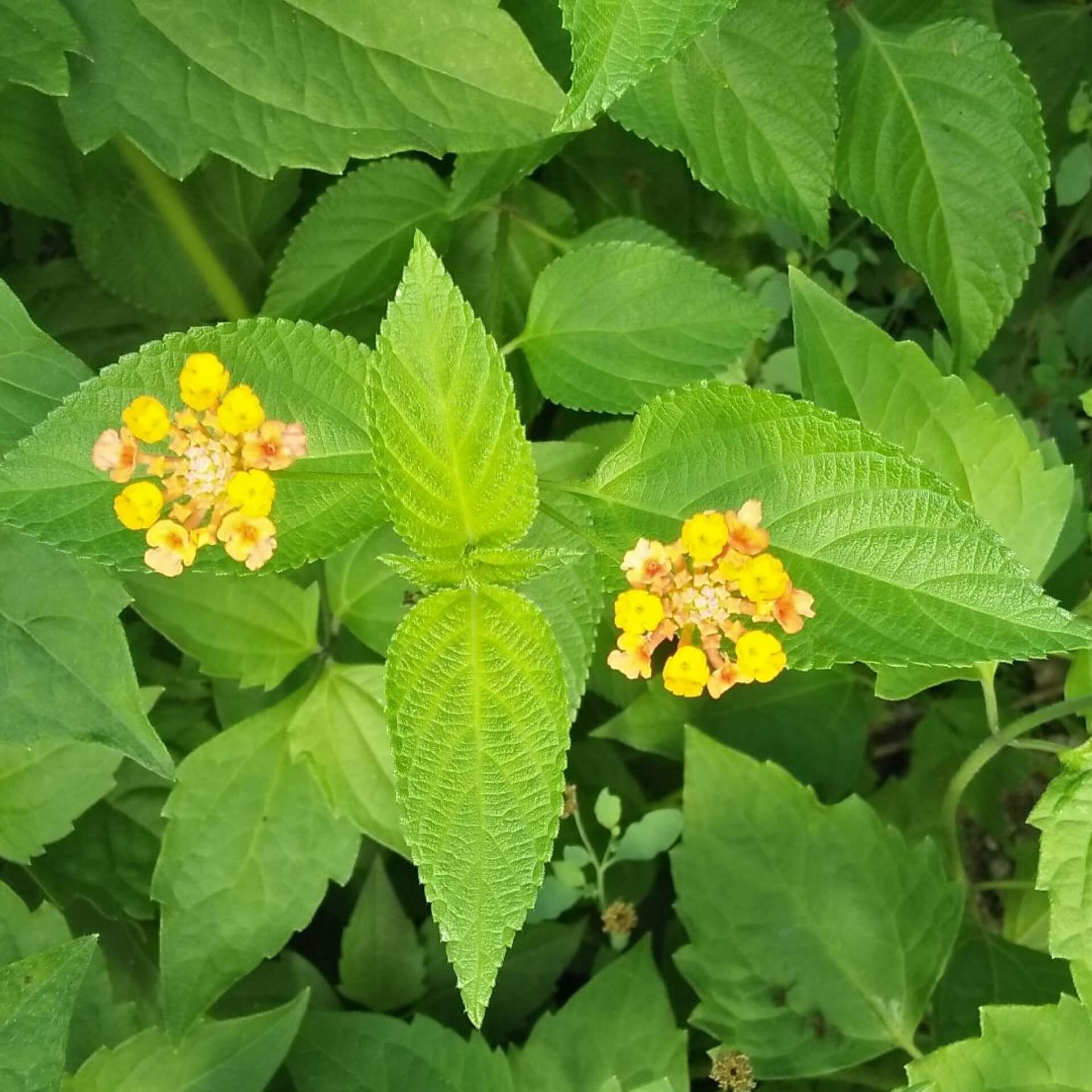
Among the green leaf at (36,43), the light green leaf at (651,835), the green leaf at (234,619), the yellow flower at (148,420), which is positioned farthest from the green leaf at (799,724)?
the green leaf at (36,43)

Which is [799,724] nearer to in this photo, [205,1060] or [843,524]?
[843,524]

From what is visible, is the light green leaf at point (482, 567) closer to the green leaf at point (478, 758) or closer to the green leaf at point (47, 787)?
the green leaf at point (478, 758)

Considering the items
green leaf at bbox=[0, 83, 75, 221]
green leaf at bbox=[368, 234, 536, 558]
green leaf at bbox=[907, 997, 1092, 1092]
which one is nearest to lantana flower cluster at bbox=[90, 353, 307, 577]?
green leaf at bbox=[368, 234, 536, 558]

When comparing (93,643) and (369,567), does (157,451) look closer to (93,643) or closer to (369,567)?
(93,643)

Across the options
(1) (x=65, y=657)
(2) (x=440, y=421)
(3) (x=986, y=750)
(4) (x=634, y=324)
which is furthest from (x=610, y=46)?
(3) (x=986, y=750)

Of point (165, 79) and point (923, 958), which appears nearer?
point (165, 79)

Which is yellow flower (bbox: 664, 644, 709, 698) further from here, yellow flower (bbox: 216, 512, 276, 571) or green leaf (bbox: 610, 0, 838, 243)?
green leaf (bbox: 610, 0, 838, 243)

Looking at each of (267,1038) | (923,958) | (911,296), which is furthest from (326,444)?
(911,296)
